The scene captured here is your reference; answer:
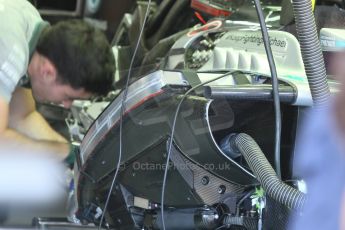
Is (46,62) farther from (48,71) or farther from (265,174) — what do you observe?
(265,174)

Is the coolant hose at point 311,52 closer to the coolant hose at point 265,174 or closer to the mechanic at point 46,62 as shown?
the coolant hose at point 265,174

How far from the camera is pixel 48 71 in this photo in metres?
2.05

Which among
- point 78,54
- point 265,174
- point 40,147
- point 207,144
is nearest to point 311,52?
point 265,174

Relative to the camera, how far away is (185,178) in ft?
4.77

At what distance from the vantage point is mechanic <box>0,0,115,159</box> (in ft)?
5.91

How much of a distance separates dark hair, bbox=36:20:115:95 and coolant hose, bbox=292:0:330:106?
1.11 metres

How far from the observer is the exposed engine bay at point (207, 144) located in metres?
1.28

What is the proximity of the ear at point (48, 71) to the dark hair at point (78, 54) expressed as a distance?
14mm

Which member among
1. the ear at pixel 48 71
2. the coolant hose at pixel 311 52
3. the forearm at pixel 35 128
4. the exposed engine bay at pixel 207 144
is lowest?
the forearm at pixel 35 128

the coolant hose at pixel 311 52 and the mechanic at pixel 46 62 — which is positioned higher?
the coolant hose at pixel 311 52

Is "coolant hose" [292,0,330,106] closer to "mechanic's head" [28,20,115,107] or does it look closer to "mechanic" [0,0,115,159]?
"mechanic" [0,0,115,159]

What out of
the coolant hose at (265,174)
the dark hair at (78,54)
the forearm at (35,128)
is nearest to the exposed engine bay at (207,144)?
the coolant hose at (265,174)

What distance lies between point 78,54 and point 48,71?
0.12 meters

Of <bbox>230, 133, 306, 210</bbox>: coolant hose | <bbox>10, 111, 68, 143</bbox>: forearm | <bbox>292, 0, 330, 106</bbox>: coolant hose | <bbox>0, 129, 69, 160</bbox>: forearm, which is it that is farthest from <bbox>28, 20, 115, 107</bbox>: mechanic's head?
<bbox>292, 0, 330, 106</bbox>: coolant hose
